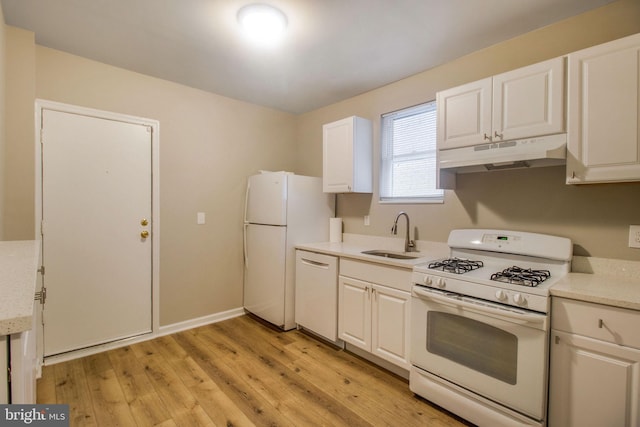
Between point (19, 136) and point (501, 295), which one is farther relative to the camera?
point (19, 136)

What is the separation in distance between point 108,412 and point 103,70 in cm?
264

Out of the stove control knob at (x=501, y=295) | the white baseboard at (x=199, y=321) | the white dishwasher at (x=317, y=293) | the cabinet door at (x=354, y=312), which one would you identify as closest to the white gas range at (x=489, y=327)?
the stove control knob at (x=501, y=295)

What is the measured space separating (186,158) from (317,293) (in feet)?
6.18

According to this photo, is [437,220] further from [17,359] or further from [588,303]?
[17,359]

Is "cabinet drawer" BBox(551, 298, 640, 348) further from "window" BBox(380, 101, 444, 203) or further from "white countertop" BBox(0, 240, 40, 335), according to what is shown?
"white countertop" BBox(0, 240, 40, 335)

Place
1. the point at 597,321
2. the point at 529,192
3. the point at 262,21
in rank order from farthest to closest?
1. the point at 529,192
2. the point at 262,21
3. the point at 597,321

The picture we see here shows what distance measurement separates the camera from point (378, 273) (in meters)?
2.41

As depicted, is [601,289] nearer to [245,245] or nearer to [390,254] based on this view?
[390,254]

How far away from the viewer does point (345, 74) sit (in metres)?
2.87

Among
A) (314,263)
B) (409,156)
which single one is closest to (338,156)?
(409,156)

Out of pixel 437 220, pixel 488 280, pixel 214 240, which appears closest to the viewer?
pixel 488 280

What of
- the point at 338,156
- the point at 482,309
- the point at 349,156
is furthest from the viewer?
the point at 338,156

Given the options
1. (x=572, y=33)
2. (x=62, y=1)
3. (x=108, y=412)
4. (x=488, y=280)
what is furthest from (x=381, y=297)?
(x=62, y=1)

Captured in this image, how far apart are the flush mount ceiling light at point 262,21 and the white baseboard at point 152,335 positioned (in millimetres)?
2729
